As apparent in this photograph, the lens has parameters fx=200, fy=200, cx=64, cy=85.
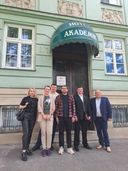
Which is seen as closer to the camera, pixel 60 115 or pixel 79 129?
pixel 60 115

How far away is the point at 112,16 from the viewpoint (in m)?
9.17

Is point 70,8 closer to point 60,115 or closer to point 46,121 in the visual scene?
point 60,115

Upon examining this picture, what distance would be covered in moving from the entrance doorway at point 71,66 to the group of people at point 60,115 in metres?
1.94

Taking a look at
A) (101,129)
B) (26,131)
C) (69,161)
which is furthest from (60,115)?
(101,129)

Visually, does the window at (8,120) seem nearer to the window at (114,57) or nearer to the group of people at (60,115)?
the group of people at (60,115)

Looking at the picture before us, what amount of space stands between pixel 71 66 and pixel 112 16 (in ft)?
10.5

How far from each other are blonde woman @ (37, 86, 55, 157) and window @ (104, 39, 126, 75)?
4029 millimetres

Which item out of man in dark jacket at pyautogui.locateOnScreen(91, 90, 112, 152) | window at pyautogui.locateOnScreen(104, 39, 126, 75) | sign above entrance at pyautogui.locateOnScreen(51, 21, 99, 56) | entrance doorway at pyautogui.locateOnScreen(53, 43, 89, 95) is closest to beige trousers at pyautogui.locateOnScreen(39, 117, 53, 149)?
man in dark jacket at pyautogui.locateOnScreen(91, 90, 112, 152)

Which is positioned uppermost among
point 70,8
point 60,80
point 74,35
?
point 70,8

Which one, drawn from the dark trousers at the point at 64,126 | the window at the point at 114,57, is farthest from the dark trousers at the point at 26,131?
the window at the point at 114,57

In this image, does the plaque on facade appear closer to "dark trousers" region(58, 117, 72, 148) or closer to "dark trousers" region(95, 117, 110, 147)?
"dark trousers" region(95, 117, 110, 147)

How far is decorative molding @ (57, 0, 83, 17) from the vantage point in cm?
842

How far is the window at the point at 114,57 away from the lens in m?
8.72

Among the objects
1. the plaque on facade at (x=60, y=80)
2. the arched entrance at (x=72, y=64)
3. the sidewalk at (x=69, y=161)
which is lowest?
the sidewalk at (x=69, y=161)
